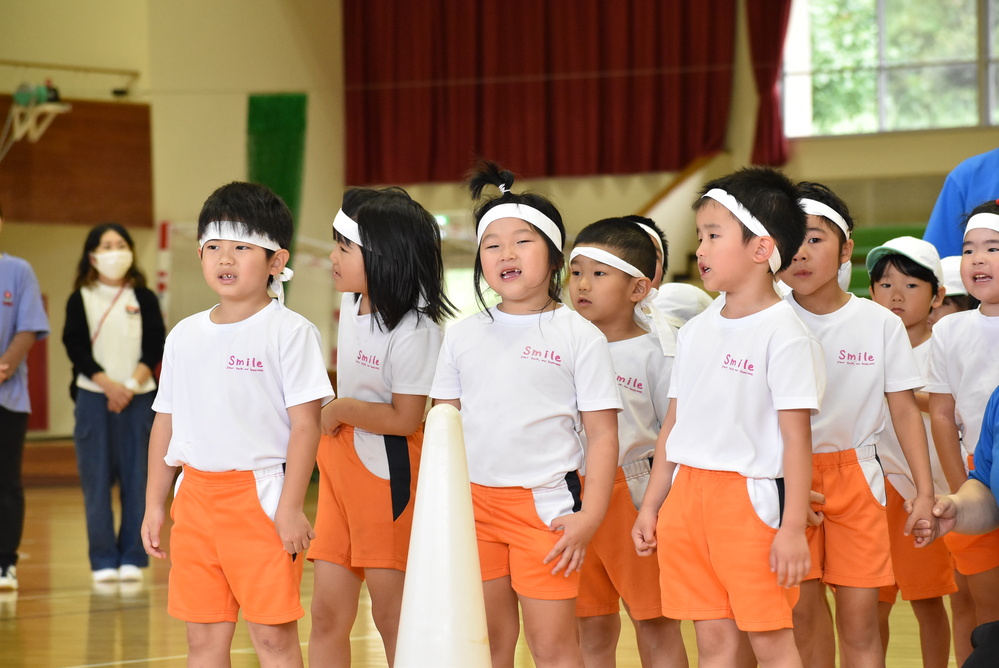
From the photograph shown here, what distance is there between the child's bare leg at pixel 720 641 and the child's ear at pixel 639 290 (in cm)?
93

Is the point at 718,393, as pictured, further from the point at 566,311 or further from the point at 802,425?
the point at 566,311

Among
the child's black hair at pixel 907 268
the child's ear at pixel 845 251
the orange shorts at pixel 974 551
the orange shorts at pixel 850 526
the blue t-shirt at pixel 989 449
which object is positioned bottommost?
the orange shorts at pixel 974 551

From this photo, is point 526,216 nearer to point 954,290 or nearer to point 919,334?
point 919,334

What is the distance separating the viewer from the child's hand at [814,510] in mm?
2386

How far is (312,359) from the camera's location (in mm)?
2523

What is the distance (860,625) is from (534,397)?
2.94ft

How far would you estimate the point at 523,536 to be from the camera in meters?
2.50

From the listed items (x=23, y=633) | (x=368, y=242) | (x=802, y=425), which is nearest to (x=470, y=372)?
(x=368, y=242)

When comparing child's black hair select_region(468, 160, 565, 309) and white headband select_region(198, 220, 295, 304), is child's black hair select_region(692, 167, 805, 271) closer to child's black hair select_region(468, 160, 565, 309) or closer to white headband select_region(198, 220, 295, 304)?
child's black hair select_region(468, 160, 565, 309)

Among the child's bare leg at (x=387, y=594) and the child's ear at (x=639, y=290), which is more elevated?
the child's ear at (x=639, y=290)

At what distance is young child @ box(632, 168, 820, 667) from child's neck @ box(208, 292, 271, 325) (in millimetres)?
915

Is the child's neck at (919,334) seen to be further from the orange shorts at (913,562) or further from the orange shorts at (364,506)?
the orange shorts at (364,506)

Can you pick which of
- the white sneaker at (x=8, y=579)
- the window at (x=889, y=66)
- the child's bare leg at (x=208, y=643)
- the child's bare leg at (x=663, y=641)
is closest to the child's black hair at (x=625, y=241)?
the child's bare leg at (x=663, y=641)

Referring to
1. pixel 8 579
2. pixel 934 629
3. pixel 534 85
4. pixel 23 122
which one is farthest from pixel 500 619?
pixel 534 85
